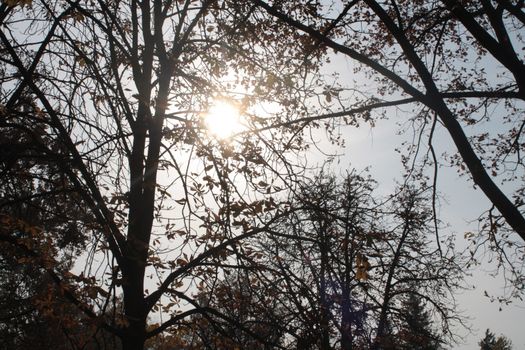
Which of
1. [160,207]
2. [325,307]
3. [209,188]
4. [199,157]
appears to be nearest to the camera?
[325,307]

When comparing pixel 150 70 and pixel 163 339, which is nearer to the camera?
pixel 150 70

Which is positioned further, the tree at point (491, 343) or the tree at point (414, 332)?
the tree at point (491, 343)

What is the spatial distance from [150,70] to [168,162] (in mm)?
1199

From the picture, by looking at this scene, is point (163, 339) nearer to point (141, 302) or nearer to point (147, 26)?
point (141, 302)

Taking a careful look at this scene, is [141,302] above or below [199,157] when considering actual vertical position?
below

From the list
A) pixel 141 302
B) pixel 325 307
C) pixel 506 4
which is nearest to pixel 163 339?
pixel 141 302

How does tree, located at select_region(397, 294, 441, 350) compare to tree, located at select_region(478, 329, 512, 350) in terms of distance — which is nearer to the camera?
tree, located at select_region(397, 294, 441, 350)

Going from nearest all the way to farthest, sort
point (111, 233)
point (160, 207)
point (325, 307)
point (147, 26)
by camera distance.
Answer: point (325, 307) → point (111, 233) → point (147, 26) → point (160, 207)

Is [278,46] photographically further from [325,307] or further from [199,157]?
[325,307]

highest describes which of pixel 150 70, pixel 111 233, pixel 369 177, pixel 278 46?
pixel 369 177

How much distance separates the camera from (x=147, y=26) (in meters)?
4.99

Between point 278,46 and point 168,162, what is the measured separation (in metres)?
2.46

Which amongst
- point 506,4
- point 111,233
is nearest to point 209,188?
point 111,233

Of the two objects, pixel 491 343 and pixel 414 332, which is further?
pixel 491 343
